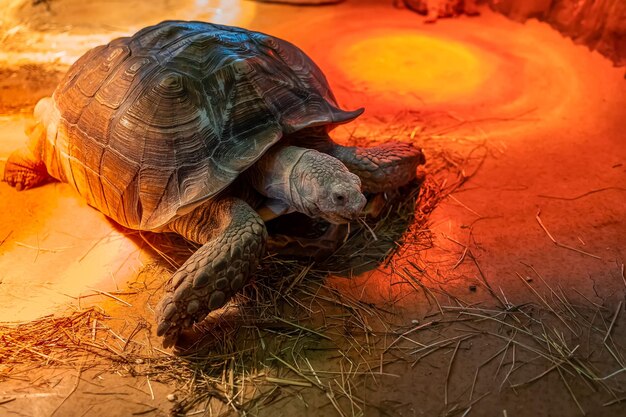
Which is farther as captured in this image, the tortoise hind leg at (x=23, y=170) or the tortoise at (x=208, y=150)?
the tortoise hind leg at (x=23, y=170)

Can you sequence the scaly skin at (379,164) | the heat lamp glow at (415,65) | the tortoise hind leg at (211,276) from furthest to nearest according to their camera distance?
the heat lamp glow at (415,65) < the scaly skin at (379,164) < the tortoise hind leg at (211,276)

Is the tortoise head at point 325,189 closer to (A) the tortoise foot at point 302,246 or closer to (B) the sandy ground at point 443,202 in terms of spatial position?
(A) the tortoise foot at point 302,246

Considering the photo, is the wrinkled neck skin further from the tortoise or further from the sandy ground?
the sandy ground

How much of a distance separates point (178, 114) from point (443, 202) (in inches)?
72.0

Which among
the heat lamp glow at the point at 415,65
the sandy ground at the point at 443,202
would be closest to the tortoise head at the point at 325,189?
the sandy ground at the point at 443,202

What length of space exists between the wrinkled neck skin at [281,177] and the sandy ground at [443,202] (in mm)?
555

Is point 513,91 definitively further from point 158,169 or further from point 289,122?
point 158,169

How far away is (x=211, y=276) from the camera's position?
230 cm

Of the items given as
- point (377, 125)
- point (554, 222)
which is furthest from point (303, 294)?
→ point (377, 125)

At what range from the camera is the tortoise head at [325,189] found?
7.75ft

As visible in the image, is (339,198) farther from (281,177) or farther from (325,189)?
Result: (281,177)

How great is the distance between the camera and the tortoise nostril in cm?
235

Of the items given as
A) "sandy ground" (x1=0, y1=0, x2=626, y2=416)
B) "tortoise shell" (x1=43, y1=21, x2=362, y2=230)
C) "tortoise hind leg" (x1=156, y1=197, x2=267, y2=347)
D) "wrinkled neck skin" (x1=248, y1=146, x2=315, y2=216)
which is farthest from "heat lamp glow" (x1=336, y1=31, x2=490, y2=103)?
"tortoise hind leg" (x1=156, y1=197, x2=267, y2=347)

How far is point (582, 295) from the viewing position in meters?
2.59
